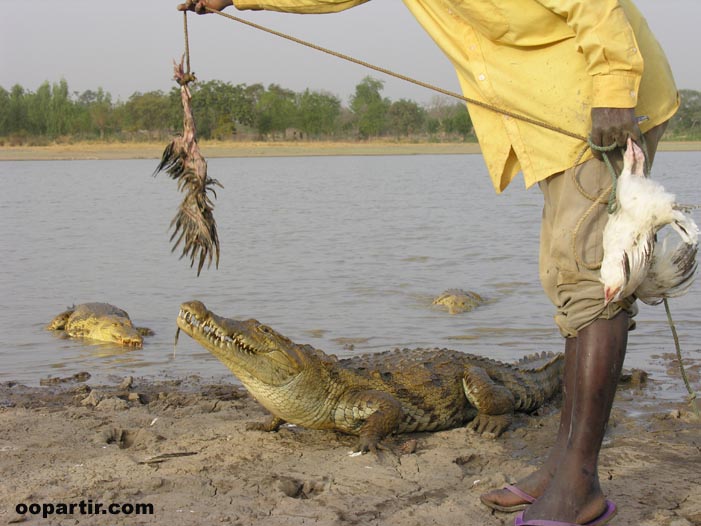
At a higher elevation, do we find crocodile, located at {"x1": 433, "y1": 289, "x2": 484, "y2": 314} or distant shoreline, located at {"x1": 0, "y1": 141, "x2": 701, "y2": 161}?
distant shoreline, located at {"x1": 0, "y1": 141, "x2": 701, "y2": 161}

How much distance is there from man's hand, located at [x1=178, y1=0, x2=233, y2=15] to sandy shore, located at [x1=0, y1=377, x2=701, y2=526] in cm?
198

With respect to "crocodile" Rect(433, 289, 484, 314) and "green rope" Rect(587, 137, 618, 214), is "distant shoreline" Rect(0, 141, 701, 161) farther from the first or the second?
"green rope" Rect(587, 137, 618, 214)

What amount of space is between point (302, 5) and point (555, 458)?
203cm

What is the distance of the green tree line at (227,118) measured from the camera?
128 feet

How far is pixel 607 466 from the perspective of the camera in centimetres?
349

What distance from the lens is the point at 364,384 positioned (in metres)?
4.34

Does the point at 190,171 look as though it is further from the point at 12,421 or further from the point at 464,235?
the point at 464,235

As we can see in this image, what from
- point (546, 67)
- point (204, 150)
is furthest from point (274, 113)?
point (546, 67)

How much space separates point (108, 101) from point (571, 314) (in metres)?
50.9

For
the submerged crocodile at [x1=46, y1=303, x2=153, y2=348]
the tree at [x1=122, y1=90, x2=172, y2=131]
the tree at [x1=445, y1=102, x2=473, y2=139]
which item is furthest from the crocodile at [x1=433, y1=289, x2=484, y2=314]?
the tree at [x1=445, y1=102, x2=473, y2=139]

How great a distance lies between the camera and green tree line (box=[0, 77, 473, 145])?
39.2 metres

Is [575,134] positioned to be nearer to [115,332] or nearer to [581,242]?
[581,242]

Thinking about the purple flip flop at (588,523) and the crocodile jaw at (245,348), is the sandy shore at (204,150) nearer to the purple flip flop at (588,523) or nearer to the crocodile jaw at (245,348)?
the crocodile jaw at (245,348)

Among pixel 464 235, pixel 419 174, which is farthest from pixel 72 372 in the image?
pixel 419 174
